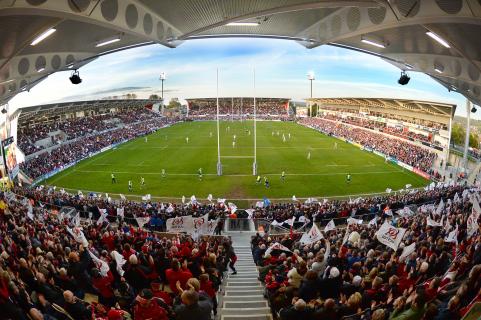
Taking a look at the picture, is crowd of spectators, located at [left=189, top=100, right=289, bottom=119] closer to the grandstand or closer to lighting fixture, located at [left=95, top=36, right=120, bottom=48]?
the grandstand

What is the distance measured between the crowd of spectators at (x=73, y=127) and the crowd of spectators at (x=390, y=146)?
4333 centimetres

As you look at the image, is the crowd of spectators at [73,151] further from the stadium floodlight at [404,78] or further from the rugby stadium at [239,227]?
the stadium floodlight at [404,78]

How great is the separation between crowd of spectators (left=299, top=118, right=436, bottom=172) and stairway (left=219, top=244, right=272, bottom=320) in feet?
107

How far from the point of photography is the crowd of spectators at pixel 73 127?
142ft

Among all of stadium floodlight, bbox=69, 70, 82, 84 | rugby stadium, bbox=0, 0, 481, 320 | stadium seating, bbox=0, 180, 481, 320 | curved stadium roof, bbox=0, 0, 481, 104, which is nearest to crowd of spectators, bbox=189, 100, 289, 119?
rugby stadium, bbox=0, 0, 481, 320

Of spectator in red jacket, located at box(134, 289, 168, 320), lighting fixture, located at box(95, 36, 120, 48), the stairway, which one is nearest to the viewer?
spectator in red jacket, located at box(134, 289, 168, 320)

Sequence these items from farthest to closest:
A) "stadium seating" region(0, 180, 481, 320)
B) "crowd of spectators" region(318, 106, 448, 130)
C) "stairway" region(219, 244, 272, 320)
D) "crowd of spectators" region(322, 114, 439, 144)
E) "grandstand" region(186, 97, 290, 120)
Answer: "grandstand" region(186, 97, 290, 120) < "crowd of spectators" region(322, 114, 439, 144) < "crowd of spectators" region(318, 106, 448, 130) < "stairway" region(219, 244, 272, 320) < "stadium seating" region(0, 180, 481, 320)

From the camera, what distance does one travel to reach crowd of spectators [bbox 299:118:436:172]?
4019cm

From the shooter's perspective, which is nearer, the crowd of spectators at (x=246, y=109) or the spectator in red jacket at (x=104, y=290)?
the spectator in red jacket at (x=104, y=290)

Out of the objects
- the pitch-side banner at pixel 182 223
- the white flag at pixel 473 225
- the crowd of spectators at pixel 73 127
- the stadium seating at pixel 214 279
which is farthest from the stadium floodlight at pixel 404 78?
the crowd of spectators at pixel 73 127

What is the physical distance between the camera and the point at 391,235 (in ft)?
28.9

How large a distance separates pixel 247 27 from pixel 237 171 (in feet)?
84.3

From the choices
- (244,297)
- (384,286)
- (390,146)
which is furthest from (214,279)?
(390,146)

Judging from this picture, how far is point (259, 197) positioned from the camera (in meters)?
27.5
